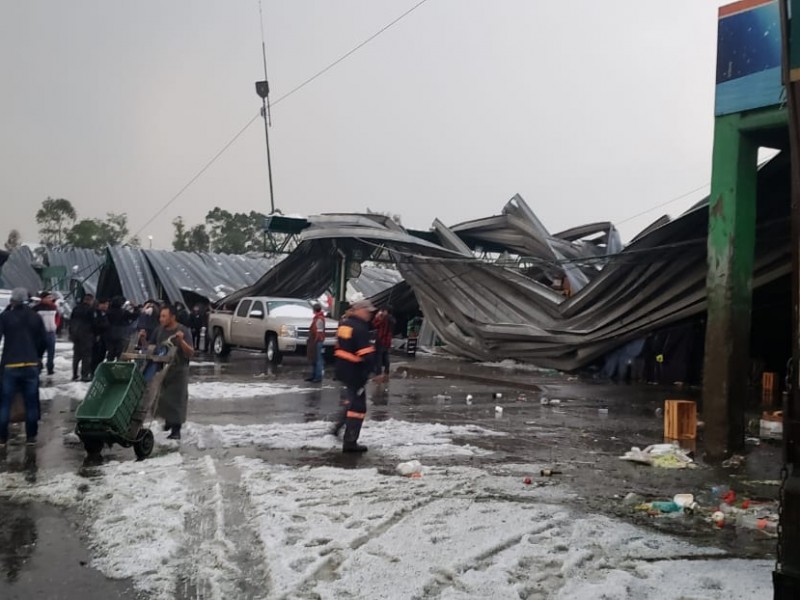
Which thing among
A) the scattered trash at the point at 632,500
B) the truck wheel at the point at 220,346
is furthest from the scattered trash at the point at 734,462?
the truck wheel at the point at 220,346

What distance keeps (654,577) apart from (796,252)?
2.32 metres

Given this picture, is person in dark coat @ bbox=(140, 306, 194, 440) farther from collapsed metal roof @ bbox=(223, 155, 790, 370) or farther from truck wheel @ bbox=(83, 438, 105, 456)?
collapsed metal roof @ bbox=(223, 155, 790, 370)

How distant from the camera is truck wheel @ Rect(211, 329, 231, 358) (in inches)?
957

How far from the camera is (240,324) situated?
23.5 metres

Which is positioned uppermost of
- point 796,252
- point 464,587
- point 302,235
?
point 302,235

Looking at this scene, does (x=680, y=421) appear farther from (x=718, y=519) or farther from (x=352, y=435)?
(x=352, y=435)

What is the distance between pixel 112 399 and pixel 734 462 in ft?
23.2

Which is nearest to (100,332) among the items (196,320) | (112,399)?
(112,399)

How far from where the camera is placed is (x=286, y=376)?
18188 mm

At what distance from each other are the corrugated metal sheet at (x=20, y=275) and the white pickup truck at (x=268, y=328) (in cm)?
2199

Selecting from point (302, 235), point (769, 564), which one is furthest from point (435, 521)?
point (302, 235)

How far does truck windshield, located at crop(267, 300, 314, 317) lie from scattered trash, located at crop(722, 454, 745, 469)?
1508 cm

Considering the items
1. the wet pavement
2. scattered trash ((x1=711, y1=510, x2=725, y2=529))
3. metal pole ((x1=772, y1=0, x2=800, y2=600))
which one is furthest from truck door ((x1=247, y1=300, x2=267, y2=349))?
metal pole ((x1=772, y1=0, x2=800, y2=600))

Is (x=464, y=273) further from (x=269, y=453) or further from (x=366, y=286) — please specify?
(x=269, y=453)
